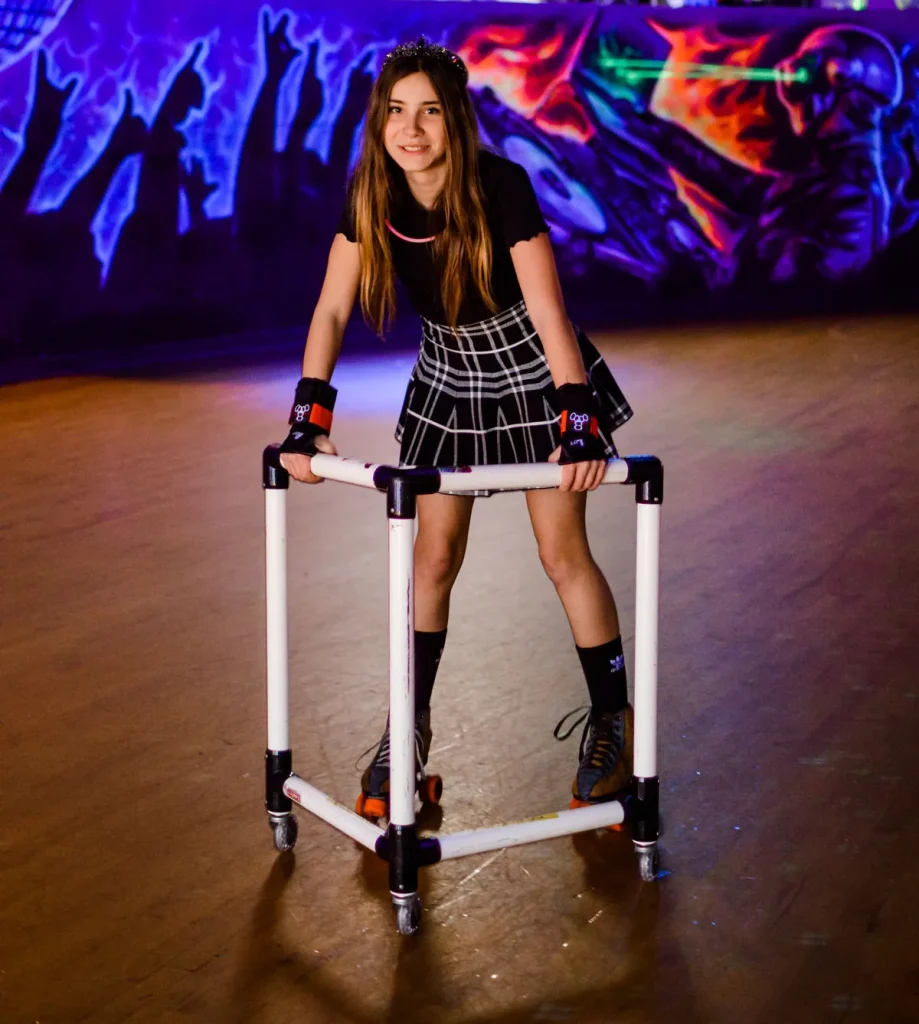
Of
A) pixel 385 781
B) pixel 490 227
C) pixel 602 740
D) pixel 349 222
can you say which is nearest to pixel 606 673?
pixel 602 740

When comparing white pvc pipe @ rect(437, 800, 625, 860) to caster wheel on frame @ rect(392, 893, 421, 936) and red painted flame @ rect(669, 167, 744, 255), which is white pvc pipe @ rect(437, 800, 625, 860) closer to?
caster wheel on frame @ rect(392, 893, 421, 936)

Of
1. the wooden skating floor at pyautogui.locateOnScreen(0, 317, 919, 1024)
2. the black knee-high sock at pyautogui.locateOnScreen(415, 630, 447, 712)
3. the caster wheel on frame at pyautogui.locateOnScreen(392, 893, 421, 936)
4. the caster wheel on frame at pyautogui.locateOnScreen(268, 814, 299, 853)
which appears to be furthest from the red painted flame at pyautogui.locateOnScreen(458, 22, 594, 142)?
the caster wheel on frame at pyautogui.locateOnScreen(392, 893, 421, 936)

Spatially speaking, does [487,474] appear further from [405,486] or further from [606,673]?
[606,673]

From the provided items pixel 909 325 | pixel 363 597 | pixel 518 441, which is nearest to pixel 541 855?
pixel 518 441

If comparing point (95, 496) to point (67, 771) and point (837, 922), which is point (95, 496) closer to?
point (67, 771)

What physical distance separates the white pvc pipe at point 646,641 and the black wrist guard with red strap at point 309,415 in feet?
1.90

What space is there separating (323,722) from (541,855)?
2.46ft

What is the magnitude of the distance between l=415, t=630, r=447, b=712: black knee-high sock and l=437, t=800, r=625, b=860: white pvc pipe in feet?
1.46

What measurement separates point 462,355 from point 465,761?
871 mm

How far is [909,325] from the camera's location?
11352 millimetres

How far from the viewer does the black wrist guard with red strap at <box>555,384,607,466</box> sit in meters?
2.30

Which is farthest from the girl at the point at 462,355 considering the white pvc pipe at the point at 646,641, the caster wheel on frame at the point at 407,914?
the caster wheel on frame at the point at 407,914

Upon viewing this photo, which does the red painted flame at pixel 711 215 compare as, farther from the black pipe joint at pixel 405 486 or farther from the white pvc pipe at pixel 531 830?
the black pipe joint at pixel 405 486

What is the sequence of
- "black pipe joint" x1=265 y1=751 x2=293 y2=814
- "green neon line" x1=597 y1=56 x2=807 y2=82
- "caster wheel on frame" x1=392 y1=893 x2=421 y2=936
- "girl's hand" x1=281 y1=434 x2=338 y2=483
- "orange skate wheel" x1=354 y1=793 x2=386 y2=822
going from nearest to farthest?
"caster wheel on frame" x1=392 y1=893 x2=421 y2=936
"girl's hand" x1=281 y1=434 x2=338 y2=483
"black pipe joint" x1=265 y1=751 x2=293 y2=814
"orange skate wheel" x1=354 y1=793 x2=386 y2=822
"green neon line" x1=597 y1=56 x2=807 y2=82
